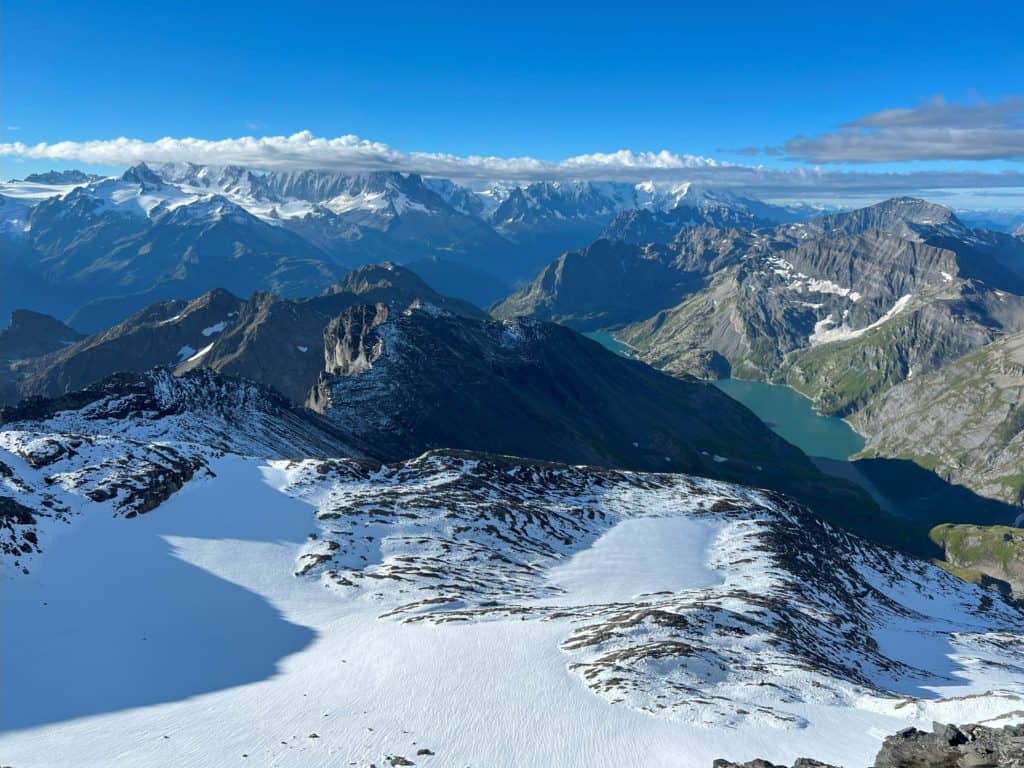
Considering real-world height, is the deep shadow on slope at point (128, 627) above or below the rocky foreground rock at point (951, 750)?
below

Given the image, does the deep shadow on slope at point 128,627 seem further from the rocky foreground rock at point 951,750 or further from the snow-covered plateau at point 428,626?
the rocky foreground rock at point 951,750

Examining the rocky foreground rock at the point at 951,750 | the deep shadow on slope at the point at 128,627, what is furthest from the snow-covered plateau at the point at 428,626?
the rocky foreground rock at the point at 951,750

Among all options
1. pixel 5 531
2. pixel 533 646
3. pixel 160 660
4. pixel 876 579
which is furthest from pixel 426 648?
pixel 876 579

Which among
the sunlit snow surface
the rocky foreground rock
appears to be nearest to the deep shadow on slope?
the sunlit snow surface

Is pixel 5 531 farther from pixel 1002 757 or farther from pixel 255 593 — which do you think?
pixel 1002 757

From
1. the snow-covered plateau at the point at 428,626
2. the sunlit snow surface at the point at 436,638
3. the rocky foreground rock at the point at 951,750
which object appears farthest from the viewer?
the snow-covered plateau at the point at 428,626
